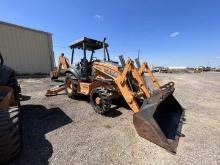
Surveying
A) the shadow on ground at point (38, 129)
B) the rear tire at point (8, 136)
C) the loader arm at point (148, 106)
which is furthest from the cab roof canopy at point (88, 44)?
the rear tire at point (8, 136)

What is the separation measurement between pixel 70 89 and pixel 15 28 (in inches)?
429

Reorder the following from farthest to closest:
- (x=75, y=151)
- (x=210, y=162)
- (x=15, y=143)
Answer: (x=75, y=151) < (x=210, y=162) < (x=15, y=143)

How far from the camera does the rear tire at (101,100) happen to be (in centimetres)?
454

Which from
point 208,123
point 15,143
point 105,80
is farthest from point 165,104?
point 15,143

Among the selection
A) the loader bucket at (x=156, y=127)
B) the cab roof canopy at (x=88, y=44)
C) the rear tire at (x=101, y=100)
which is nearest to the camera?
the loader bucket at (x=156, y=127)

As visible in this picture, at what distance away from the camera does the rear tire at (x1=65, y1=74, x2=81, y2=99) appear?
6.38 m

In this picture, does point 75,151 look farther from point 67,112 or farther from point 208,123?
point 208,123

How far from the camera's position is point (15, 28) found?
14.0m

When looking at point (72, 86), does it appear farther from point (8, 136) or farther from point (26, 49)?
point (26, 49)

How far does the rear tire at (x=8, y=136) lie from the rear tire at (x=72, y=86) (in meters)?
3.95

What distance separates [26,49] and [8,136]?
572 inches

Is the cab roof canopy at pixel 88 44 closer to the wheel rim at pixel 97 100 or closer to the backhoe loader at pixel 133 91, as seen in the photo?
the backhoe loader at pixel 133 91

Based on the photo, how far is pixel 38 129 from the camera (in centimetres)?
373

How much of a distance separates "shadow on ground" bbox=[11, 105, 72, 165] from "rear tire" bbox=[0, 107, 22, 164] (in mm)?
290
